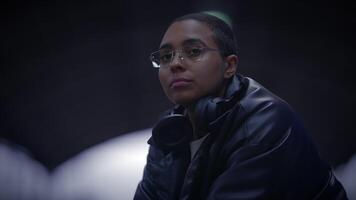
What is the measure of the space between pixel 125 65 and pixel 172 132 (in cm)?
95

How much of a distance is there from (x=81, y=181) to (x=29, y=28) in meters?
0.73

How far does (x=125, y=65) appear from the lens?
6.06 feet

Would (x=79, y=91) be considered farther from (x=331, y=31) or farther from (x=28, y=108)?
(x=331, y=31)

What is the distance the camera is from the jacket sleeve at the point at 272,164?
0.75 meters

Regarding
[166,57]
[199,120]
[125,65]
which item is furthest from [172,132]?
[125,65]

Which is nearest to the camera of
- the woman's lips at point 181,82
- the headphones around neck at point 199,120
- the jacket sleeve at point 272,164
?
the jacket sleeve at point 272,164

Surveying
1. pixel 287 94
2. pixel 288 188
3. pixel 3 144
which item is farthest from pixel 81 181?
pixel 288 188

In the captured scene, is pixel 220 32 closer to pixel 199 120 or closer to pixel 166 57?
pixel 166 57

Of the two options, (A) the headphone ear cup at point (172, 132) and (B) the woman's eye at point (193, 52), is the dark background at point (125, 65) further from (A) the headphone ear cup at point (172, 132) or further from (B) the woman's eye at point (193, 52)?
(A) the headphone ear cup at point (172, 132)

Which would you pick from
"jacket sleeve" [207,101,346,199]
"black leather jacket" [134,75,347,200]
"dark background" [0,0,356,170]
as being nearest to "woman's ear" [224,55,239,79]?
"black leather jacket" [134,75,347,200]

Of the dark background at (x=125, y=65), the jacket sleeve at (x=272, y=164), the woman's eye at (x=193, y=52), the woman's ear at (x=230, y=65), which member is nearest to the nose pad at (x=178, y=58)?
the woman's eye at (x=193, y=52)

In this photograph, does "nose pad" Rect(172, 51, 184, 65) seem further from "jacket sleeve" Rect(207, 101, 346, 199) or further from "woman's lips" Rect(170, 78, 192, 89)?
"jacket sleeve" Rect(207, 101, 346, 199)

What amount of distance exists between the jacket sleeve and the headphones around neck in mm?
73

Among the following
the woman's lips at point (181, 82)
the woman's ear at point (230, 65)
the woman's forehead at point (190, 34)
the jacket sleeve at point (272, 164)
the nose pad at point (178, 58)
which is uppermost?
the woman's forehead at point (190, 34)
